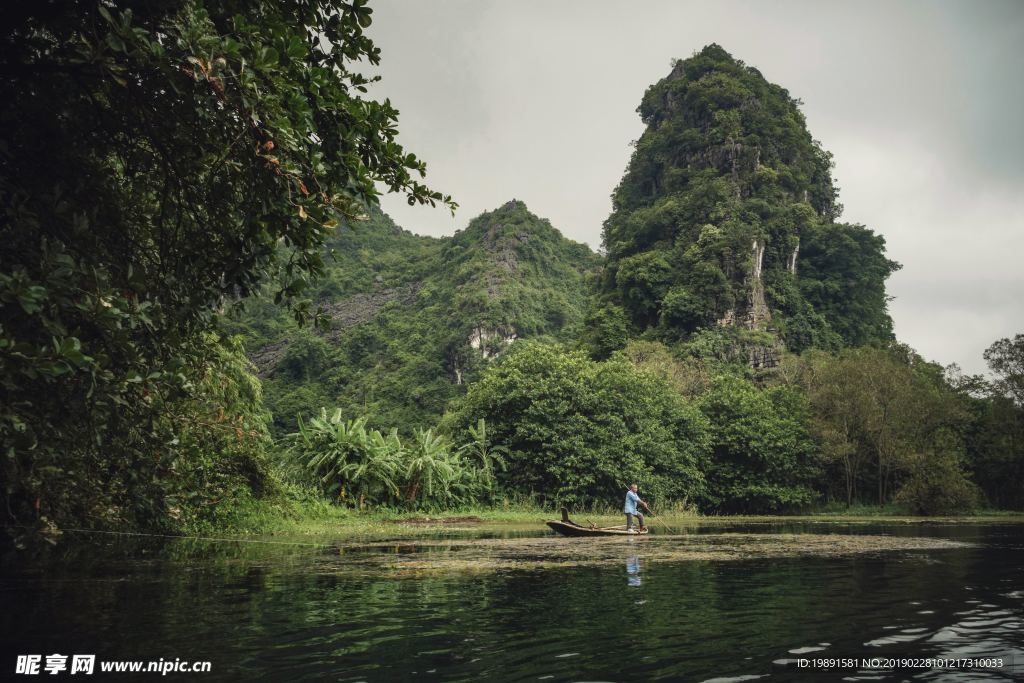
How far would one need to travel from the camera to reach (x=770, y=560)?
14.5 meters

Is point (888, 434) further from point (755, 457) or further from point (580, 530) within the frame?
point (580, 530)

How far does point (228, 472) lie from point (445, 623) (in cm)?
1040

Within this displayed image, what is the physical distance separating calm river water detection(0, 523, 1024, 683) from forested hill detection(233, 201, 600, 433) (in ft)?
177

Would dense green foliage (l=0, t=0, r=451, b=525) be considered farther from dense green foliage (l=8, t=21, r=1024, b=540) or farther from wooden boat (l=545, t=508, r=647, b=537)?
wooden boat (l=545, t=508, r=647, b=537)

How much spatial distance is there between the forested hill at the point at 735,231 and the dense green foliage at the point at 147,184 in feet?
199

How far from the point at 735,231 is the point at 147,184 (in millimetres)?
65112

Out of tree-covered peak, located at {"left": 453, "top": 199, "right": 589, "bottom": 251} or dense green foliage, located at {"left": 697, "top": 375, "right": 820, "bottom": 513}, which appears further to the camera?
tree-covered peak, located at {"left": 453, "top": 199, "right": 589, "bottom": 251}

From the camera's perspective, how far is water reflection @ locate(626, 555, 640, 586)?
438 inches

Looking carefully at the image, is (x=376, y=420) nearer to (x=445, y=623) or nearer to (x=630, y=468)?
(x=630, y=468)

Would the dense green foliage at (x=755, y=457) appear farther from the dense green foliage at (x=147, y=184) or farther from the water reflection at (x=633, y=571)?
the dense green foliage at (x=147, y=184)

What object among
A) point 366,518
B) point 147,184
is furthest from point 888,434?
point 147,184

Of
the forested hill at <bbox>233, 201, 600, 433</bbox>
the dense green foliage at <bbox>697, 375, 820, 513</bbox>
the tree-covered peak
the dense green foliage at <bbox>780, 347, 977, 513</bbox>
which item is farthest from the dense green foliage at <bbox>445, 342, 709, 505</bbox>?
the tree-covered peak

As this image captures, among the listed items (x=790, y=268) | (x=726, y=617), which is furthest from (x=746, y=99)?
(x=726, y=617)

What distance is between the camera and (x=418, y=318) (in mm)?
97312
